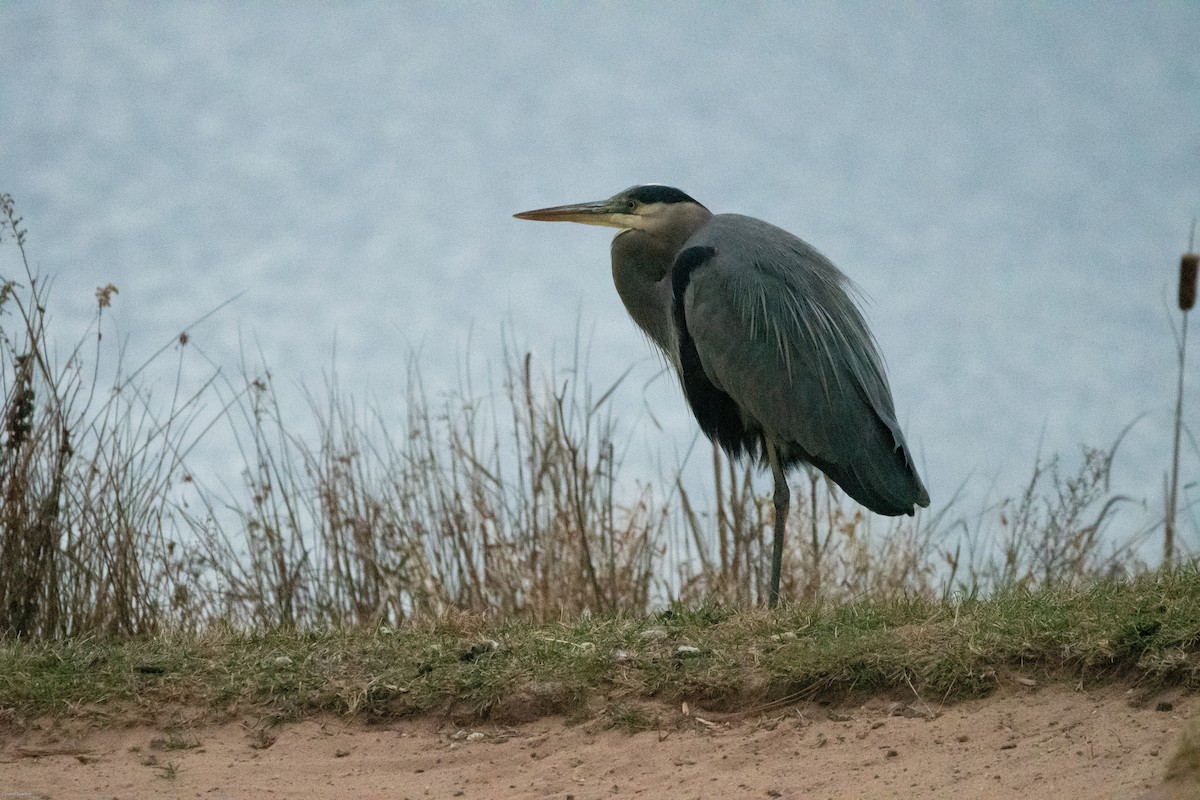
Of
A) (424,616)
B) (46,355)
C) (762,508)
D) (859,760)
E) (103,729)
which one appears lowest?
(859,760)

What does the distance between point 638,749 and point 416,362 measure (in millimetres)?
3563

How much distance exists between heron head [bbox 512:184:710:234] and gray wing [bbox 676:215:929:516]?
540 mm

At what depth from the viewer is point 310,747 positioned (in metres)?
3.79

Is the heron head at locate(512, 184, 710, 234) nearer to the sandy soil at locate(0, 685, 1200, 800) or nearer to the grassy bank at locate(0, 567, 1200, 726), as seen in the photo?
the grassy bank at locate(0, 567, 1200, 726)

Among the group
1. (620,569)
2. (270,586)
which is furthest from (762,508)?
(270,586)

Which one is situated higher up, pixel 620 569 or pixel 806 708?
pixel 620 569

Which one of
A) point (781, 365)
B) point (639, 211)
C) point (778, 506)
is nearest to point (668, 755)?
point (778, 506)

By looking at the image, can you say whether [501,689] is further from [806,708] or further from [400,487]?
[400,487]

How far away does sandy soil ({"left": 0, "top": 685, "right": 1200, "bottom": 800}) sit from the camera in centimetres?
313

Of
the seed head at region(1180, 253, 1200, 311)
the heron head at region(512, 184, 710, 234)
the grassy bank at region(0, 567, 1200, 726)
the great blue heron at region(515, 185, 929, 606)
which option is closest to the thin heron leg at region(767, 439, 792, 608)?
the great blue heron at region(515, 185, 929, 606)

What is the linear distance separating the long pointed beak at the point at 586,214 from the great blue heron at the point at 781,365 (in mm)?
513

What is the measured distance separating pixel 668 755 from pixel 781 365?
217cm

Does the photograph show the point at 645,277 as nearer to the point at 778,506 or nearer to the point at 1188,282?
the point at 778,506

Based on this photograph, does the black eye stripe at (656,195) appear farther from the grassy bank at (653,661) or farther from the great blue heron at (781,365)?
the grassy bank at (653,661)
